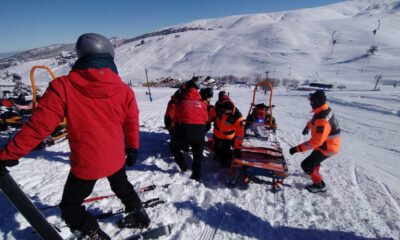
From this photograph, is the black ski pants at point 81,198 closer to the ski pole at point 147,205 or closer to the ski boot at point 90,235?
the ski boot at point 90,235

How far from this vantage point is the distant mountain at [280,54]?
56.3 metres

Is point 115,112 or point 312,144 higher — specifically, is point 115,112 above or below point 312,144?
above

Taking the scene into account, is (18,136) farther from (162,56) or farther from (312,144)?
(162,56)

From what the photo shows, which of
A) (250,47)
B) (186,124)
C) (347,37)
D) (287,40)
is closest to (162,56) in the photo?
(250,47)

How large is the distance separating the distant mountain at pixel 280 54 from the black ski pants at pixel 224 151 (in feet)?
157

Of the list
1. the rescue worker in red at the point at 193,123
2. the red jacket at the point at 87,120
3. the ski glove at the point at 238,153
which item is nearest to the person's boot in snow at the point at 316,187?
the ski glove at the point at 238,153

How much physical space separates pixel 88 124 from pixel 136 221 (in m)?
1.39

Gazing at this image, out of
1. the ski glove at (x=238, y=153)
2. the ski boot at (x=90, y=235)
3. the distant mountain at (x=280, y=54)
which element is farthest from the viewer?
the distant mountain at (x=280, y=54)

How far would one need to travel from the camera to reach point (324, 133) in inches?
125

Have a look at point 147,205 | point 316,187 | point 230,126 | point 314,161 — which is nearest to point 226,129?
point 230,126

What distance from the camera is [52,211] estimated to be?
2.90 meters

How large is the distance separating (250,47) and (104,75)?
90.9 m

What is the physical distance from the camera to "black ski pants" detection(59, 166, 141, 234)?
80.0 inches

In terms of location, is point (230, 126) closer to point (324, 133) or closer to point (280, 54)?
point (324, 133)
